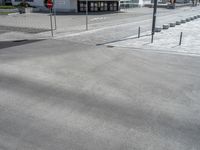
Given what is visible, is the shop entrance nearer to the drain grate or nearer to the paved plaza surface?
the drain grate

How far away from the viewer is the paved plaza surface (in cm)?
529

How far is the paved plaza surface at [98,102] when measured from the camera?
17.4 ft

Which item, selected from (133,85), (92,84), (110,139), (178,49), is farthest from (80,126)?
(178,49)

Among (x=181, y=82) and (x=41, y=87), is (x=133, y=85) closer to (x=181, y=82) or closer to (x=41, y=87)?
(x=181, y=82)

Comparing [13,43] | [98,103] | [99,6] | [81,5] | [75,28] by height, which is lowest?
[98,103]

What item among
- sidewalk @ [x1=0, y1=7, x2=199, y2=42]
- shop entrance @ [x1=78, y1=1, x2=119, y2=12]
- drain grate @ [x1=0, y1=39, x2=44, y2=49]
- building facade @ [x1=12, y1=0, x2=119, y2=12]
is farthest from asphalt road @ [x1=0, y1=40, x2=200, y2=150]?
shop entrance @ [x1=78, y1=1, x2=119, y2=12]

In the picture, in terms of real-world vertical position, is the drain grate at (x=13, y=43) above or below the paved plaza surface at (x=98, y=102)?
above

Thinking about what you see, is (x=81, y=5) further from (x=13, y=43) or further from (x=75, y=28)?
(x=13, y=43)

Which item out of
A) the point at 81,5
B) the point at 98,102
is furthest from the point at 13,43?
Result: the point at 81,5

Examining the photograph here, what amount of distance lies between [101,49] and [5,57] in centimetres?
619

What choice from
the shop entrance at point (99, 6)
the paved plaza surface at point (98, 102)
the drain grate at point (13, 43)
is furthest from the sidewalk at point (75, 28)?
the shop entrance at point (99, 6)

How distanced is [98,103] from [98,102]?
0.07m

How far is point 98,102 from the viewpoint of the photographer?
23.6ft

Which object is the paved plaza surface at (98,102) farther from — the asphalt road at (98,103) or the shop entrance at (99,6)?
the shop entrance at (99,6)
